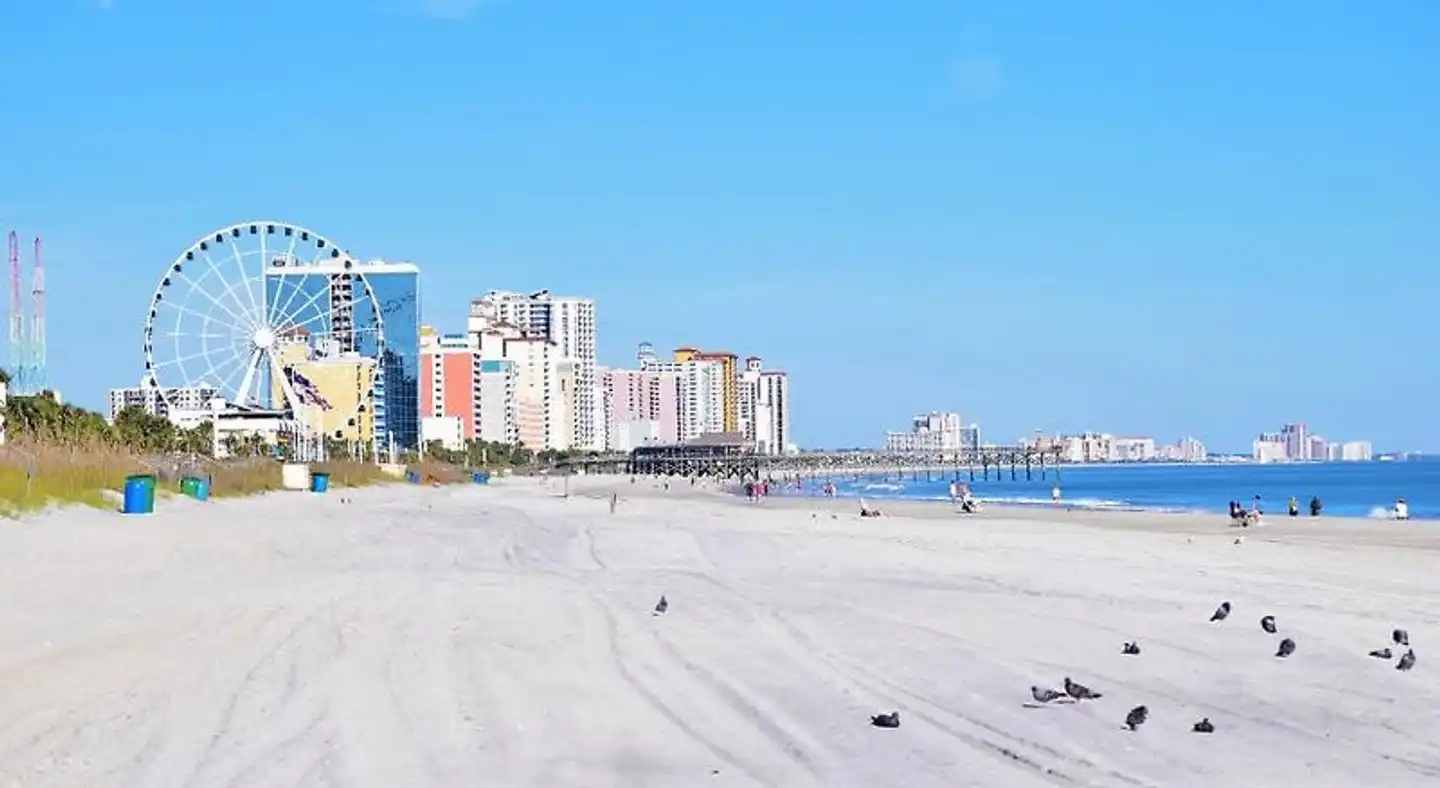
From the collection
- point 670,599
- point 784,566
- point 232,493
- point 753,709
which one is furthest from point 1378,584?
point 232,493

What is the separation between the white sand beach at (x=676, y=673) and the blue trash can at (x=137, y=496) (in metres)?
5.75

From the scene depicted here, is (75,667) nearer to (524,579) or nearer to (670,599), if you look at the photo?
(670,599)

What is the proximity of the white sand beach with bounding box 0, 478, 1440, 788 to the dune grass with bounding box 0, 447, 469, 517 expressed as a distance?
91 cm

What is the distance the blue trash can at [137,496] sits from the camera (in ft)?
78.7

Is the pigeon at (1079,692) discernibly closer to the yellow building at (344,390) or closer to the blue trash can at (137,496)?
the blue trash can at (137,496)

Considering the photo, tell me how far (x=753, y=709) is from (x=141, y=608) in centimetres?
569

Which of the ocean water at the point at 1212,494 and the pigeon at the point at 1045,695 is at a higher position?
the pigeon at the point at 1045,695

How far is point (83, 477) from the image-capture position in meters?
24.2

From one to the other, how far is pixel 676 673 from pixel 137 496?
17677 millimetres

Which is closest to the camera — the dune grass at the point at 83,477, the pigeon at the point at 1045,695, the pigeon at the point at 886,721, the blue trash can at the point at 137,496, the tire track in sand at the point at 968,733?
the tire track in sand at the point at 968,733

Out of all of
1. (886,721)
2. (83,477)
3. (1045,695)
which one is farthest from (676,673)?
(83,477)

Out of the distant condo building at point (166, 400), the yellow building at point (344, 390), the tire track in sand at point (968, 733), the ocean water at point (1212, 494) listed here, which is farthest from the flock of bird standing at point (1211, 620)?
the yellow building at point (344, 390)

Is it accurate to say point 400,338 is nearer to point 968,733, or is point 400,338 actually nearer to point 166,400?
point 166,400

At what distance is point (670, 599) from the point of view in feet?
43.7
